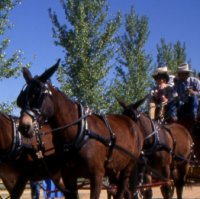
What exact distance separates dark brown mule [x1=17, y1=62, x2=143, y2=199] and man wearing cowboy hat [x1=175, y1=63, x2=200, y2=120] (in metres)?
3.34

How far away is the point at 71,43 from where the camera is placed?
23.2m

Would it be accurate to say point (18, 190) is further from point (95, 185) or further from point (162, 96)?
point (162, 96)

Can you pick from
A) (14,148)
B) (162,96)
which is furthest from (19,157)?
(162,96)

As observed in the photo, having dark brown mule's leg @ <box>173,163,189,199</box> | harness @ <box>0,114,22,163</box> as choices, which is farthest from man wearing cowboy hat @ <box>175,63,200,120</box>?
harness @ <box>0,114,22,163</box>

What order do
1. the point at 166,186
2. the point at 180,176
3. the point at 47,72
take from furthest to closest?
the point at 180,176 < the point at 166,186 < the point at 47,72

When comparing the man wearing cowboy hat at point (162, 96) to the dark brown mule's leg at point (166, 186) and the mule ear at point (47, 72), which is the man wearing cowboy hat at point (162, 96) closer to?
the dark brown mule's leg at point (166, 186)

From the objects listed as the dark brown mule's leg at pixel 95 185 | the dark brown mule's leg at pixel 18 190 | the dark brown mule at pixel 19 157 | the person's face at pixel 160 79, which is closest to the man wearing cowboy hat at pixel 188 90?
the person's face at pixel 160 79

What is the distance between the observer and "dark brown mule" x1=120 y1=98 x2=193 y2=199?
8.12 metres

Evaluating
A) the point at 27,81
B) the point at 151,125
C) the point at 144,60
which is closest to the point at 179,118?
the point at 151,125

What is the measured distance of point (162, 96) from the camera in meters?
9.52

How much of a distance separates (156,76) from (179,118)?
3.70 feet

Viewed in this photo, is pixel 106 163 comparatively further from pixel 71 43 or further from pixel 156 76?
pixel 71 43

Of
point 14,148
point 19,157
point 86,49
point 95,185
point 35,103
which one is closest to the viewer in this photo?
point 35,103

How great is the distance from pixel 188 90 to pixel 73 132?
4.06 m
